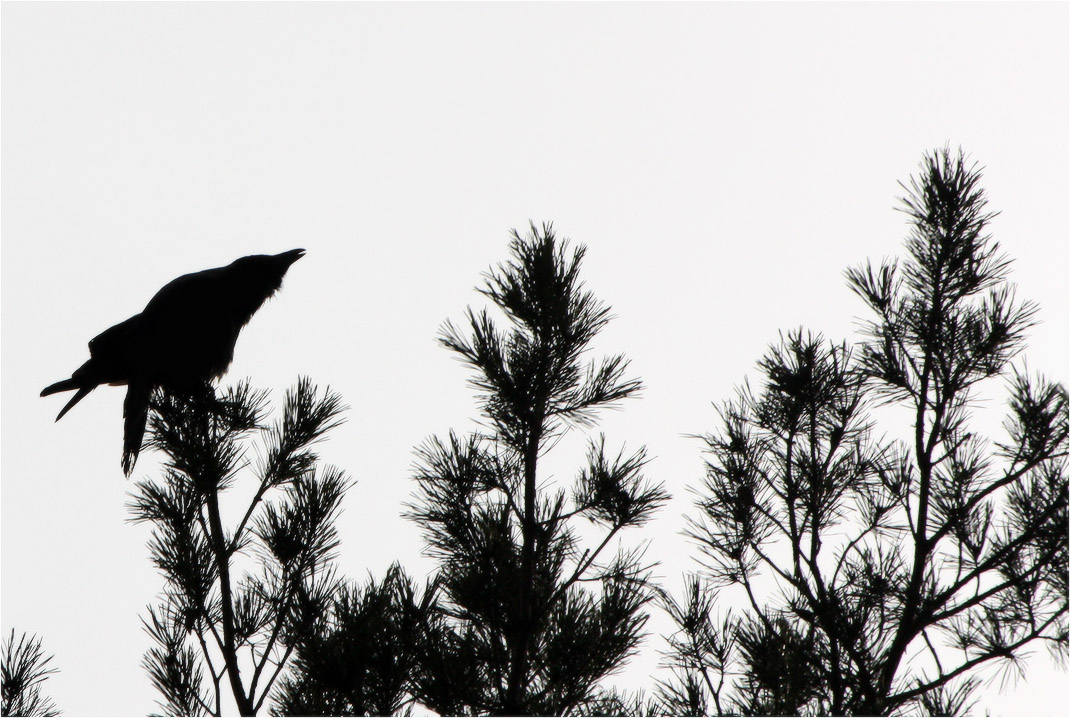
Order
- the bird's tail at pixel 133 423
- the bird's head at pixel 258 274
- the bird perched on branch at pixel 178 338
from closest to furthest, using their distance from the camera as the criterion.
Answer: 1. the bird's tail at pixel 133 423
2. the bird perched on branch at pixel 178 338
3. the bird's head at pixel 258 274

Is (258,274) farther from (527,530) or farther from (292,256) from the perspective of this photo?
(527,530)

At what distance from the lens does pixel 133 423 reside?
10.1 ft

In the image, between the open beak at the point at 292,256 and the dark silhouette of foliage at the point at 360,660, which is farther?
the open beak at the point at 292,256

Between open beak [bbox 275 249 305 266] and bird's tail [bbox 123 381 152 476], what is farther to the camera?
open beak [bbox 275 249 305 266]

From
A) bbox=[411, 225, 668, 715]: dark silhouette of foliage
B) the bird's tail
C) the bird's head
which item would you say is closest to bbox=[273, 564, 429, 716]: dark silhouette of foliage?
bbox=[411, 225, 668, 715]: dark silhouette of foliage

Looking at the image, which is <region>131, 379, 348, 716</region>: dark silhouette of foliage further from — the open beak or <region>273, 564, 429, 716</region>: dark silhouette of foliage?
the open beak

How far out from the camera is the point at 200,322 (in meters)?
4.31

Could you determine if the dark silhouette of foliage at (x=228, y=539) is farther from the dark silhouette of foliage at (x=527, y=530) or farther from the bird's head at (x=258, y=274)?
the bird's head at (x=258, y=274)

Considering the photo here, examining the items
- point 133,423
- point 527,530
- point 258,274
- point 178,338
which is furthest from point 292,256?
point 527,530

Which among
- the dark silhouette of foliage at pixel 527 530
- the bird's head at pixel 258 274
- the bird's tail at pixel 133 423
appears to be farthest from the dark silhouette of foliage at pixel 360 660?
the bird's head at pixel 258 274

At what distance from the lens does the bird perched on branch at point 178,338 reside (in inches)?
131

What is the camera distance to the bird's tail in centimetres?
302

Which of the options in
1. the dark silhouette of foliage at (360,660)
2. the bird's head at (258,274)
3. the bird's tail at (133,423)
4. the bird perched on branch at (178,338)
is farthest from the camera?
the bird's head at (258,274)

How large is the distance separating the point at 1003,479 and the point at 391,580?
157cm
